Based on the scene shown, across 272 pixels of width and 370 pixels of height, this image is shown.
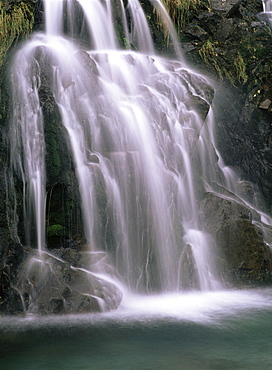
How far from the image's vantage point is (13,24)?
988 cm

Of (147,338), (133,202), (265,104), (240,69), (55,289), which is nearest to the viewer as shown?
(147,338)

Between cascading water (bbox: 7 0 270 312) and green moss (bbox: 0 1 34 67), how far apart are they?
0.43 meters

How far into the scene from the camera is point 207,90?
967 centimetres

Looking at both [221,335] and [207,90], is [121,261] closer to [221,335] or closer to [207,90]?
[221,335]

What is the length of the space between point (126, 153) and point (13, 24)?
4.21 meters

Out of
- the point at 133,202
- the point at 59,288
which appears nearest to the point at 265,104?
the point at 133,202

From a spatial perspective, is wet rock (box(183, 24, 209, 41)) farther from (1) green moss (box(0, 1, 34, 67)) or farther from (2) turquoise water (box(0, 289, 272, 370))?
(2) turquoise water (box(0, 289, 272, 370))

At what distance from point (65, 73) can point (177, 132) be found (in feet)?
7.83

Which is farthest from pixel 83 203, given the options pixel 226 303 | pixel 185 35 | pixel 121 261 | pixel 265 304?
pixel 185 35

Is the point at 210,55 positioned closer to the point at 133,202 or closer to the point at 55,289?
the point at 133,202

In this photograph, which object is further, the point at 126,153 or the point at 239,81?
the point at 239,81

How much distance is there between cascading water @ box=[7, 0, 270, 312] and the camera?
7434 mm

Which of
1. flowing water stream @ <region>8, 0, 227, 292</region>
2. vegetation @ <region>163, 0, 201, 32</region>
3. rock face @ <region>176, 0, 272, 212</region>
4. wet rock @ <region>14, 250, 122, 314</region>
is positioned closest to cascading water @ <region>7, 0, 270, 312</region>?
flowing water stream @ <region>8, 0, 227, 292</region>

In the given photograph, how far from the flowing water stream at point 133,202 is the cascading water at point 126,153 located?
2cm
